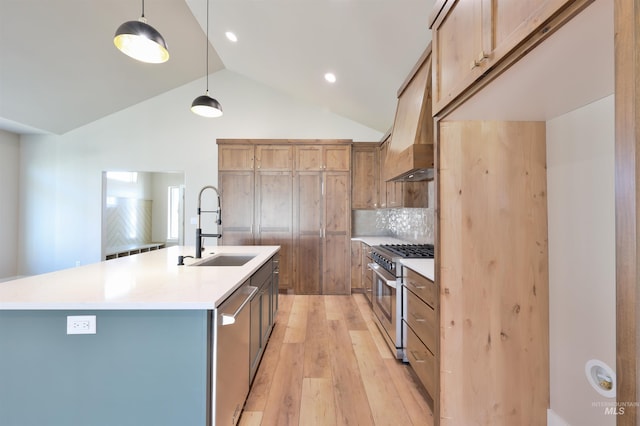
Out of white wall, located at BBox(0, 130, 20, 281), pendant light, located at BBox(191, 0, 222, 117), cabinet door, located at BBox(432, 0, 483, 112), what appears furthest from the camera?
white wall, located at BBox(0, 130, 20, 281)

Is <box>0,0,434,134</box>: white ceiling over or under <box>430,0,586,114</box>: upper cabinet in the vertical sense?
over

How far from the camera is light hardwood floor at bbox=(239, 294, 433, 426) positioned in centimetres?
171

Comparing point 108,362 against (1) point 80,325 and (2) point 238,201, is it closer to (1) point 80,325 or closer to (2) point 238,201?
(1) point 80,325

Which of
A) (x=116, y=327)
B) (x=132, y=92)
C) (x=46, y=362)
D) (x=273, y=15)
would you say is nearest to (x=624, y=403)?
(x=116, y=327)

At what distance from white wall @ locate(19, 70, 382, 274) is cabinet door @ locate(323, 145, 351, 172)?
2.04ft

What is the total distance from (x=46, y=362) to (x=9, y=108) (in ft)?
17.0

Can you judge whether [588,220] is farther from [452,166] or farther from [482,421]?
[482,421]

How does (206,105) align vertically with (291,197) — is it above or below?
above

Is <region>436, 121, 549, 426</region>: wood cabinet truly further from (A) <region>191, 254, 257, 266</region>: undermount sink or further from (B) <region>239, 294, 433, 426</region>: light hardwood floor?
(A) <region>191, 254, 257, 266</region>: undermount sink

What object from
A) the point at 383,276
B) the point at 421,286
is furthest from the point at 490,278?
the point at 383,276

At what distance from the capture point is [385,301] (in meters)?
2.74

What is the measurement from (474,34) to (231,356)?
1.94 m

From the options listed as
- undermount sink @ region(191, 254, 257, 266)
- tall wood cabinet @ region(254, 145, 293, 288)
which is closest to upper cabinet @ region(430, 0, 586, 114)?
undermount sink @ region(191, 254, 257, 266)

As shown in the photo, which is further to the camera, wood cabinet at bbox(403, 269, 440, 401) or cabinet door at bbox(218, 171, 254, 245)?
cabinet door at bbox(218, 171, 254, 245)
